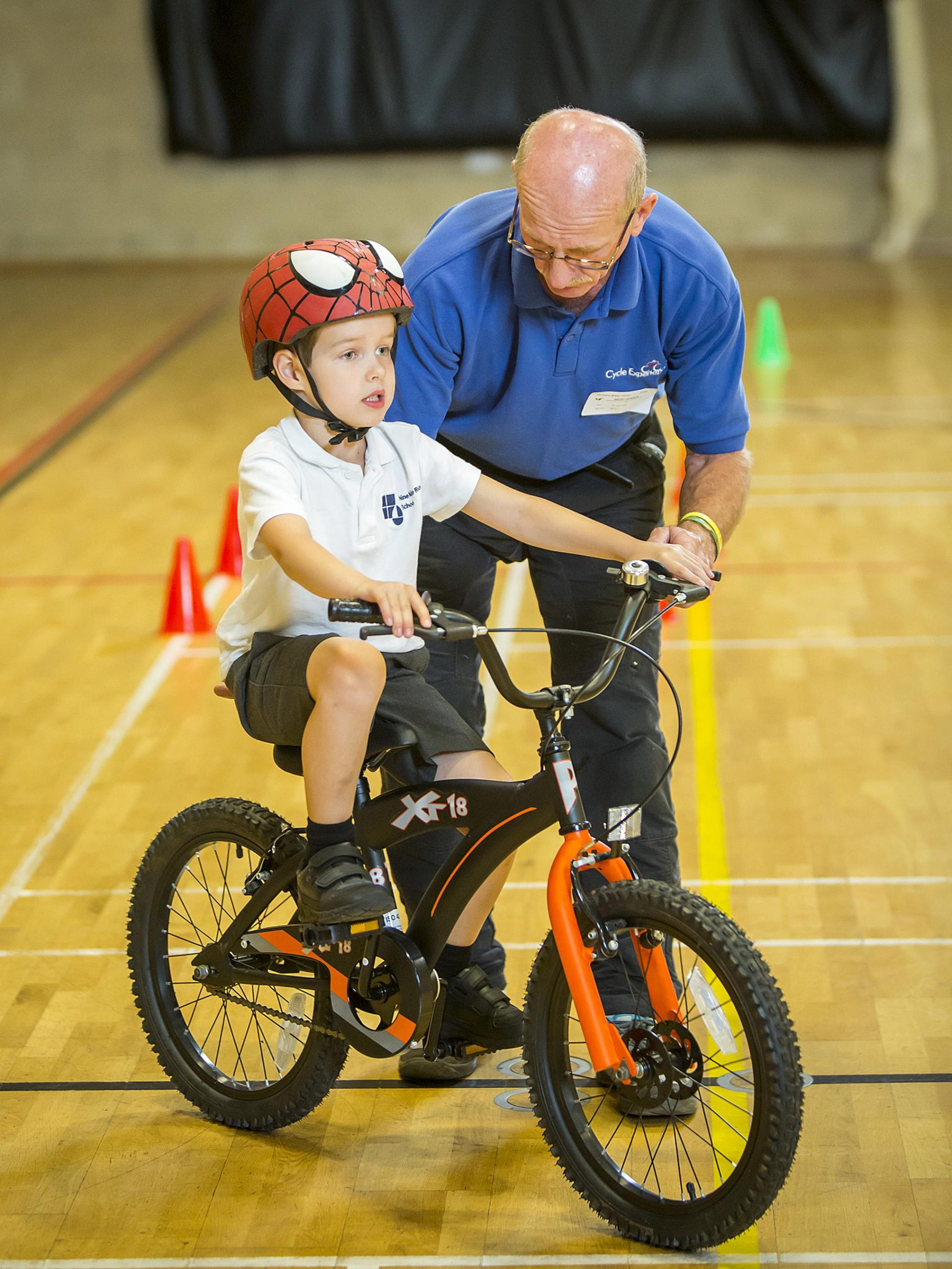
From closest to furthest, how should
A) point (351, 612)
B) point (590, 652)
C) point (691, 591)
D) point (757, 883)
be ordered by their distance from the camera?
point (351, 612) → point (691, 591) → point (590, 652) → point (757, 883)

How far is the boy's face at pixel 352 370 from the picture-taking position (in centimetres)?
251

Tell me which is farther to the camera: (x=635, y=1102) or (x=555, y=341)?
(x=555, y=341)

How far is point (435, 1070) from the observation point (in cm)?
308

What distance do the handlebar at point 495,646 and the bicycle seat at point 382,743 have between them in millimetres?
267

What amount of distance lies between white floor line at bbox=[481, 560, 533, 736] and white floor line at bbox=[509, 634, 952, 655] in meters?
0.05

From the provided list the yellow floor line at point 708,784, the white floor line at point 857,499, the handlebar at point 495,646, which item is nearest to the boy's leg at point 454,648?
the handlebar at point 495,646

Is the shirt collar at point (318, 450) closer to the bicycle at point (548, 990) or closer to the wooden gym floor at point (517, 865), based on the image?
the bicycle at point (548, 990)

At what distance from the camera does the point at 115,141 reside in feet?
55.1

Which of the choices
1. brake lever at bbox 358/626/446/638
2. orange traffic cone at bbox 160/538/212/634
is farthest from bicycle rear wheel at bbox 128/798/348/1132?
orange traffic cone at bbox 160/538/212/634

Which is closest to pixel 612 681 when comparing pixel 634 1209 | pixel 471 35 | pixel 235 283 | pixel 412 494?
pixel 412 494

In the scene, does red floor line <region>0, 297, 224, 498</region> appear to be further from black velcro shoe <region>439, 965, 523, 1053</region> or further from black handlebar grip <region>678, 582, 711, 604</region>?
black handlebar grip <region>678, 582, 711, 604</region>

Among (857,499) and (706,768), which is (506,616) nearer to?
(706,768)

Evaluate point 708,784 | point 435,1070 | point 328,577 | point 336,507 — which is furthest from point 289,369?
point 708,784

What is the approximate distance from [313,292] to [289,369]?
15 cm
